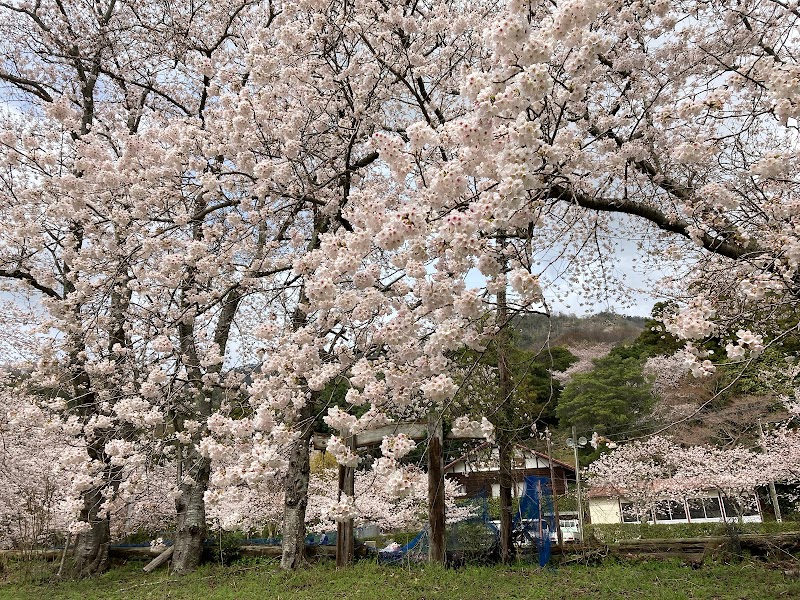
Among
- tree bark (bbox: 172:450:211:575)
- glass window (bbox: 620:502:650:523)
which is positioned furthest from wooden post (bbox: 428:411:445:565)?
glass window (bbox: 620:502:650:523)

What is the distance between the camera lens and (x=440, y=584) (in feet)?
19.9

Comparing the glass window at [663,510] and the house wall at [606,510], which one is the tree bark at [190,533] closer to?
the glass window at [663,510]

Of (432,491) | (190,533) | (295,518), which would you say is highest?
(432,491)

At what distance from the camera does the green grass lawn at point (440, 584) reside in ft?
18.3

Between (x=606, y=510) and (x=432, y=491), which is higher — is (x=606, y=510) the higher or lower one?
the lower one

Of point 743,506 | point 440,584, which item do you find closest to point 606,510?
point 743,506

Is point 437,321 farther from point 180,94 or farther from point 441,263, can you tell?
point 180,94

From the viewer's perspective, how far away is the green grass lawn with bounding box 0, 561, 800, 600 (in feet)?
18.3

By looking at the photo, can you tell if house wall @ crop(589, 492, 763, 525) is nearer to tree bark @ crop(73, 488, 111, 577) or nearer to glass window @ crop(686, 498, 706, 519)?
glass window @ crop(686, 498, 706, 519)

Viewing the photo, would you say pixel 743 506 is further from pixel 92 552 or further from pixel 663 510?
pixel 92 552

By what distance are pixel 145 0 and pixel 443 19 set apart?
16.8ft

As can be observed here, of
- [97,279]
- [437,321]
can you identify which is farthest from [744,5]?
[97,279]

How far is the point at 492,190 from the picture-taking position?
8.49 ft

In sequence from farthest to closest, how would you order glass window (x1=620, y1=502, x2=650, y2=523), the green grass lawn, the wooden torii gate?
glass window (x1=620, y1=502, x2=650, y2=523)
the wooden torii gate
the green grass lawn
